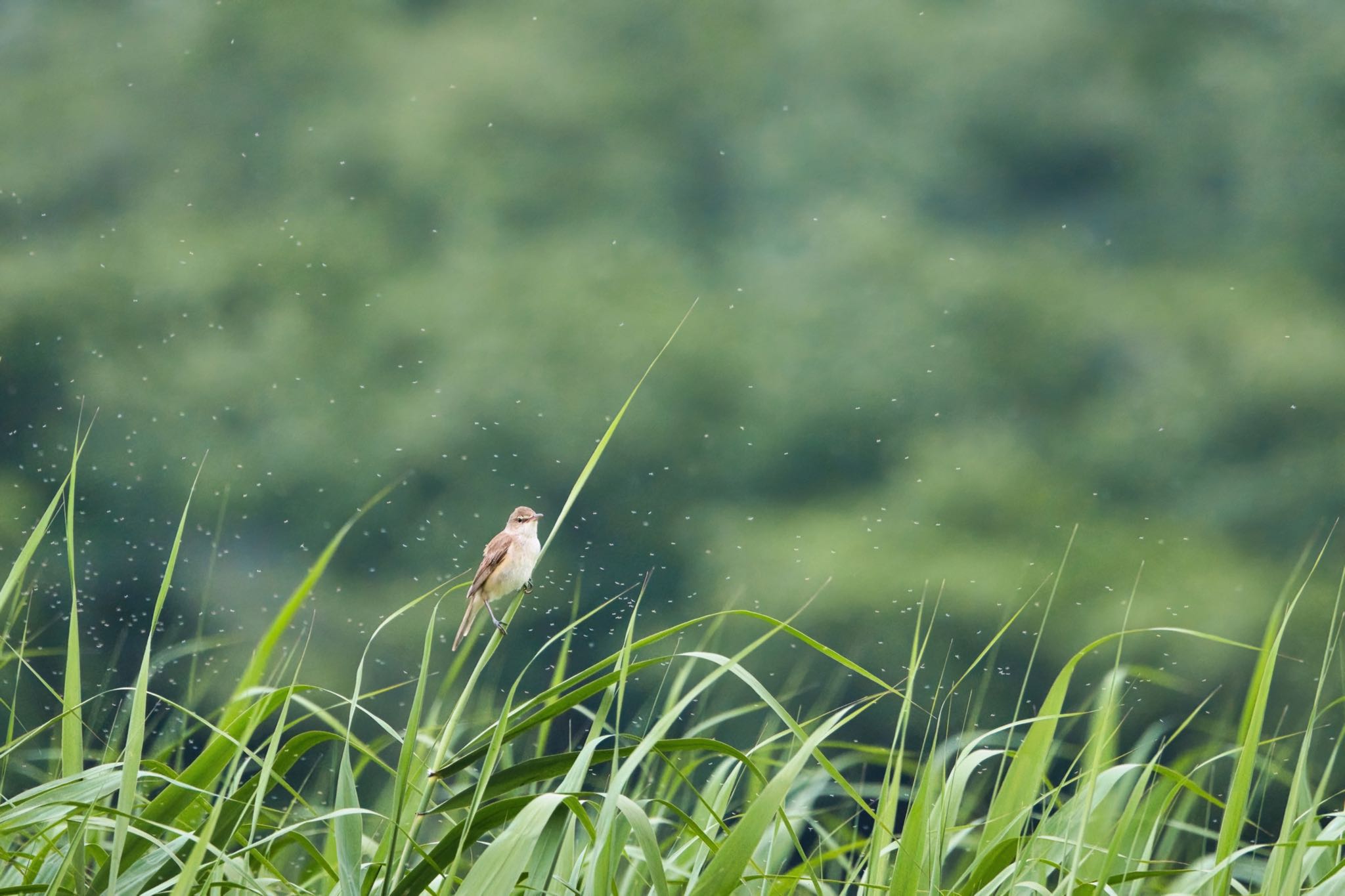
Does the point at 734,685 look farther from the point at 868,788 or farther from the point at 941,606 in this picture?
Result: the point at 868,788

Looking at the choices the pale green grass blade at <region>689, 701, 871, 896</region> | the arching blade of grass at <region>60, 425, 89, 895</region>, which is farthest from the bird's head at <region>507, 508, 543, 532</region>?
the pale green grass blade at <region>689, 701, 871, 896</region>

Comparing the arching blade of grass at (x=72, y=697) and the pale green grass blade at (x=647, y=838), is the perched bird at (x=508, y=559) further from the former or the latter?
the pale green grass blade at (x=647, y=838)

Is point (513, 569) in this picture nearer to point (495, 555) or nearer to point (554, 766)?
point (495, 555)

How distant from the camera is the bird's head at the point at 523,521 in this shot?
9.73 ft

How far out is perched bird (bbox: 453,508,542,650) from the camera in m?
2.91

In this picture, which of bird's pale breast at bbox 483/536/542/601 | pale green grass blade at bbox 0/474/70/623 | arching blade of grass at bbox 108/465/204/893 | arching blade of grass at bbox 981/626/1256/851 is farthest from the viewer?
bird's pale breast at bbox 483/536/542/601

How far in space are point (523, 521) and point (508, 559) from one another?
0.13 m

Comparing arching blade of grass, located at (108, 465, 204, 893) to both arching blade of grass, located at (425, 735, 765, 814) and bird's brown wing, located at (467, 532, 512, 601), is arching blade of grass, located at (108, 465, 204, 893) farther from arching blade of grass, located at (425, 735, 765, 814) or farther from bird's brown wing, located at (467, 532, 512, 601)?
bird's brown wing, located at (467, 532, 512, 601)

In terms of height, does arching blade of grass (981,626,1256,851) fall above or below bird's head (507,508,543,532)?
above

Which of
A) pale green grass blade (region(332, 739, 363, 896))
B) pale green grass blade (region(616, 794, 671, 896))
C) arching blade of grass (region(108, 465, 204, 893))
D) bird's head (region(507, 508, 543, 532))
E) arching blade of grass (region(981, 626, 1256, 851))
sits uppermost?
arching blade of grass (region(108, 465, 204, 893))

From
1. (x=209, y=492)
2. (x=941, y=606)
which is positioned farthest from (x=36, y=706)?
(x=941, y=606)

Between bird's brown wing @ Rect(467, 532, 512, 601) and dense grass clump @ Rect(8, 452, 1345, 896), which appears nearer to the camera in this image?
dense grass clump @ Rect(8, 452, 1345, 896)

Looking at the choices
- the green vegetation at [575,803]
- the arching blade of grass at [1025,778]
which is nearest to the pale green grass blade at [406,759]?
the green vegetation at [575,803]

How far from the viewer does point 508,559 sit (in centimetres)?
293
